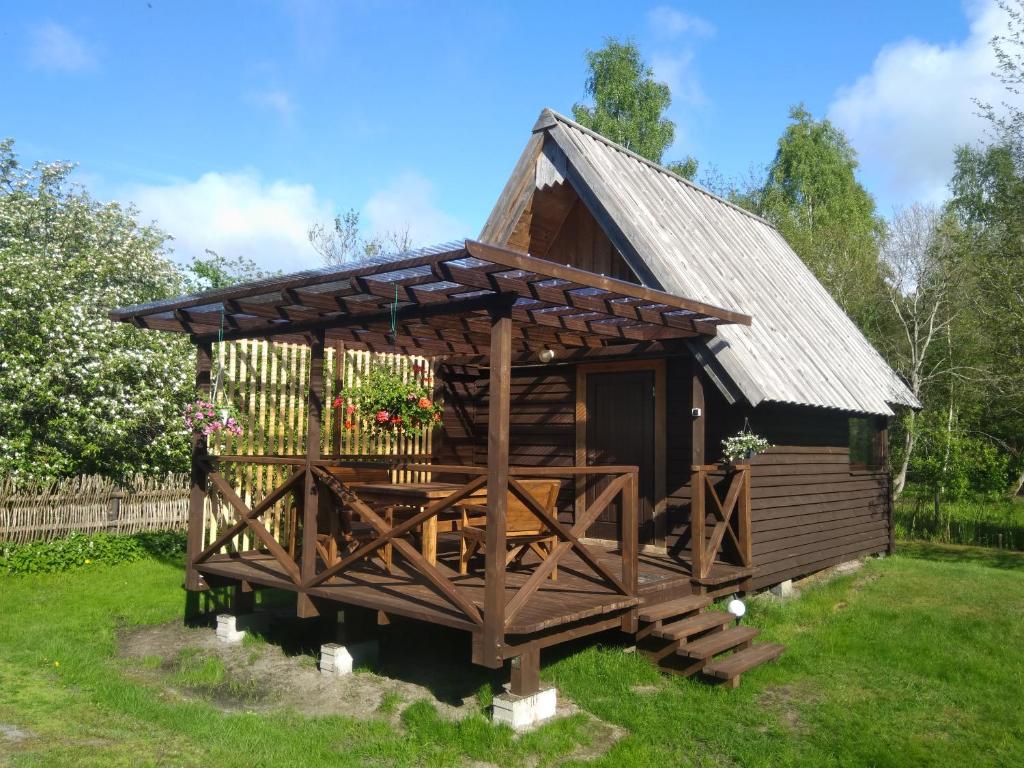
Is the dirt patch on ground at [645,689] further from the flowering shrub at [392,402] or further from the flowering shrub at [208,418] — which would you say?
the flowering shrub at [208,418]

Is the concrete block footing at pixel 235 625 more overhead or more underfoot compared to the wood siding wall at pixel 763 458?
more underfoot

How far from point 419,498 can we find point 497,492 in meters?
1.52

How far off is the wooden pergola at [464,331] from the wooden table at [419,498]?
0.26m

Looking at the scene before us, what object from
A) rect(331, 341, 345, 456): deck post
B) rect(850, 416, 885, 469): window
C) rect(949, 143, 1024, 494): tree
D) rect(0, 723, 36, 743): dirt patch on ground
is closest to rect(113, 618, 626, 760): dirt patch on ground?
rect(0, 723, 36, 743): dirt patch on ground

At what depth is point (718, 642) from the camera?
6.88 meters

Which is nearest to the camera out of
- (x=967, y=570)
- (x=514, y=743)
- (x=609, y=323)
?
(x=514, y=743)

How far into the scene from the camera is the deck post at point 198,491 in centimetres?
824

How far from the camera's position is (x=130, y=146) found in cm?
1245

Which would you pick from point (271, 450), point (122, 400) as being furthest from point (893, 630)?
point (122, 400)

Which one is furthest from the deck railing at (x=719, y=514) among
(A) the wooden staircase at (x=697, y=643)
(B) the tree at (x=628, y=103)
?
(B) the tree at (x=628, y=103)

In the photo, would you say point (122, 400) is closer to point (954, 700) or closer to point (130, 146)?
point (130, 146)

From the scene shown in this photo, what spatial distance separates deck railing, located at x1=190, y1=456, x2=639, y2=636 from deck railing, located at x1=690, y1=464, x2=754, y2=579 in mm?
1044

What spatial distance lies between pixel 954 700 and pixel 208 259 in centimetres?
2651

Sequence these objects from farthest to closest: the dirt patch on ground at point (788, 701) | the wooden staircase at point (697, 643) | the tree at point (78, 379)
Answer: the tree at point (78, 379)
the wooden staircase at point (697, 643)
the dirt patch on ground at point (788, 701)
